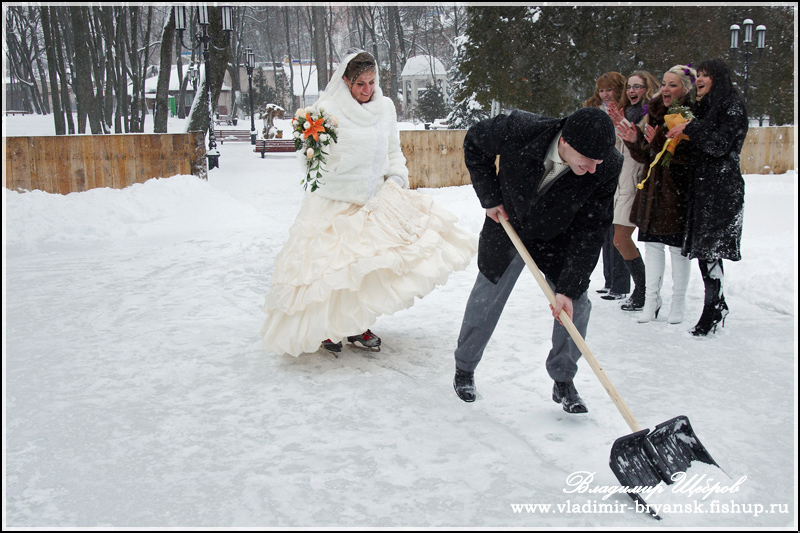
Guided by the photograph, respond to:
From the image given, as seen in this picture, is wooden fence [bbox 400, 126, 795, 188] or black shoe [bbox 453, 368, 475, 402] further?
wooden fence [bbox 400, 126, 795, 188]

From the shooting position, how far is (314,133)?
14.0ft

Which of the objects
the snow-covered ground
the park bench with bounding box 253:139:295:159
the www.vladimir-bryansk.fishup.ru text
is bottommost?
the www.vladimir-bryansk.fishup.ru text

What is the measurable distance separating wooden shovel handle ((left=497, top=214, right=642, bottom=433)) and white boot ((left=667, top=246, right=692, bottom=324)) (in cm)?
204

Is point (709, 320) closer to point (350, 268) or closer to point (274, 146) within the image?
point (350, 268)

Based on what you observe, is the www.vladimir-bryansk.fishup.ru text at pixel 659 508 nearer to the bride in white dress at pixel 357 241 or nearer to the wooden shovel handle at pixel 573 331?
the wooden shovel handle at pixel 573 331

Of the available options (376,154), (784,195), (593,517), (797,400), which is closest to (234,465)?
(593,517)

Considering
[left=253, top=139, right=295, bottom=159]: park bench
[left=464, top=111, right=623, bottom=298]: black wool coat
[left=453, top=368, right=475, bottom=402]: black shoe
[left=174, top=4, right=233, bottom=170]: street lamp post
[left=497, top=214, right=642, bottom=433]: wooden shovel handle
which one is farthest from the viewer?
[left=253, top=139, right=295, bottom=159]: park bench

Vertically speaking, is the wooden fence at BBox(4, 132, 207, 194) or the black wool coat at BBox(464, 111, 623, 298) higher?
the wooden fence at BBox(4, 132, 207, 194)

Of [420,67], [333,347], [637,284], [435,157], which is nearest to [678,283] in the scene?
[637,284]

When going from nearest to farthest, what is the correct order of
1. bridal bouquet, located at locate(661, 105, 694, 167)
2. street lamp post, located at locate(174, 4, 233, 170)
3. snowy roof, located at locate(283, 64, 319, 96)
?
bridal bouquet, located at locate(661, 105, 694, 167) → street lamp post, located at locate(174, 4, 233, 170) → snowy roof, located at locate(283, 64, 319, 96)

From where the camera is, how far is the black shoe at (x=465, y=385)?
3.74m

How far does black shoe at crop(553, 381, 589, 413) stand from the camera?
354cm

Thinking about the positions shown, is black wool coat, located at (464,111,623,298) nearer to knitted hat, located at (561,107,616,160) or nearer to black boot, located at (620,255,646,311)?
knitted hat, located at (561,107,616,160)

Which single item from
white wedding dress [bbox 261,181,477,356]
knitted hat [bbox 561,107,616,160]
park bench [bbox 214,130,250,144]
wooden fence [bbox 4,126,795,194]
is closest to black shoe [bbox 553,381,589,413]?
white wedding dress [bbox 261,181,477,356]
